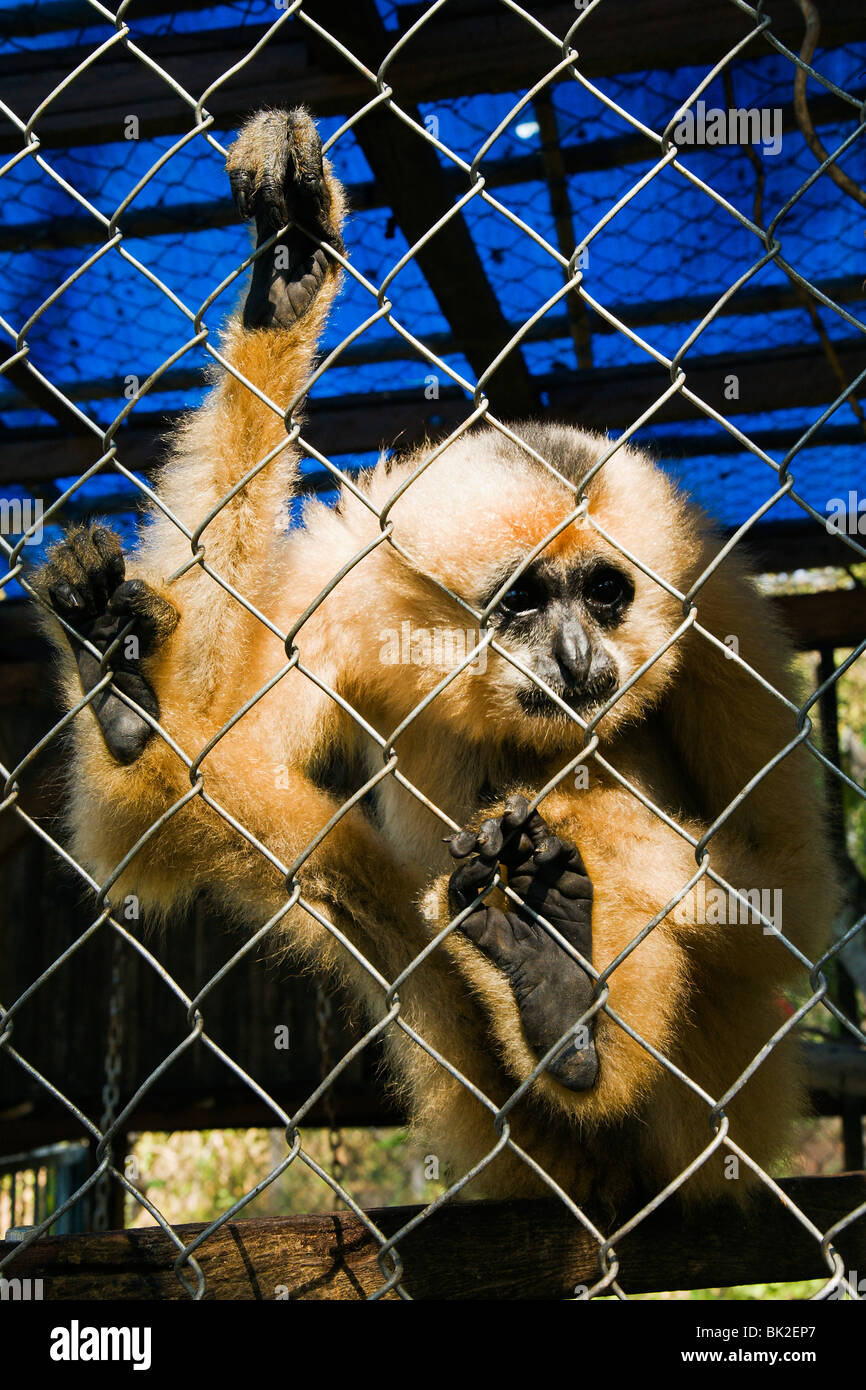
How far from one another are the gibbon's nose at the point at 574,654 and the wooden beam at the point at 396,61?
1895 mm

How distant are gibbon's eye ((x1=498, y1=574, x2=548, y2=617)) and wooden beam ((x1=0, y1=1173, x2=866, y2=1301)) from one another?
1.57 meters

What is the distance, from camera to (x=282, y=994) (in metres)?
7.64

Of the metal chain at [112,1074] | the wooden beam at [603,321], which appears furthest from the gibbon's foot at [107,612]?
the metal chain at [112,1074]

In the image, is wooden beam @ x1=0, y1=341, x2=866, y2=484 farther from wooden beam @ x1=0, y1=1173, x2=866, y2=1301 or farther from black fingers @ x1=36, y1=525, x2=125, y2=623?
wooden beam @ x1=0, y1=1173, x2=866, y2=1301

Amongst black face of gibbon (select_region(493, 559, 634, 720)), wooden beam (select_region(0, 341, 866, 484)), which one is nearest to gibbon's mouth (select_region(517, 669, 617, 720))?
black face of gibbon (select_region(493, 559, 634, 720))

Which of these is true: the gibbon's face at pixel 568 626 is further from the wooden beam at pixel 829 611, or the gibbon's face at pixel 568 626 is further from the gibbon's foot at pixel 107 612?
the wooden beam at pixel 829 611

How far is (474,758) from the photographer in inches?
133

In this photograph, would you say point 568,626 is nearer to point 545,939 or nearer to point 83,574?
point 545,939

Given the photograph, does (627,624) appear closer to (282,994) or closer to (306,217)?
(306,217)

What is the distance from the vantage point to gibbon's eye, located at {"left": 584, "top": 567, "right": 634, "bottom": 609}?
3.13m

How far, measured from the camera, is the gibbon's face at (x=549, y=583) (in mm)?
3039

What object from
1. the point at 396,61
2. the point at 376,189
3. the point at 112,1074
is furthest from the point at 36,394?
the point at 112,1074

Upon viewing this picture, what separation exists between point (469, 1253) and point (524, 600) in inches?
67.2
